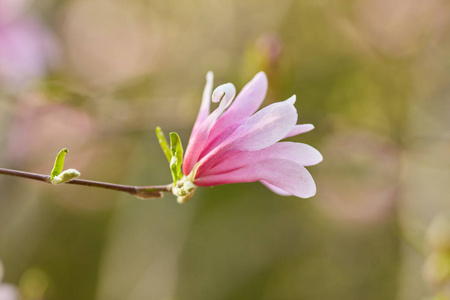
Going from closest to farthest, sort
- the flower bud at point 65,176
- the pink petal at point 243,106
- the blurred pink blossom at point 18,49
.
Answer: the flower bud at point 65,176
the pink petal at point 243,106
the blurred pink blossom at point 18,49

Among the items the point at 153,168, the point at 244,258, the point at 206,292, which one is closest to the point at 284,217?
the point at 244,258

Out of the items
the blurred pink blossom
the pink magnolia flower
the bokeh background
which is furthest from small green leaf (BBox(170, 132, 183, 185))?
the blurred pink blossom

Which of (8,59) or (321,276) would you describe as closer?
(8,59)

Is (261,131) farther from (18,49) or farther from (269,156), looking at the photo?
(18,49)

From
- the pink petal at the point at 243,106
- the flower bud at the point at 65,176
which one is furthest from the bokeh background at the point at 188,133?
the flower bud at the point at 65,176

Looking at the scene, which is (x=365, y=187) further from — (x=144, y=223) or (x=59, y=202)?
(x=59, y=202)

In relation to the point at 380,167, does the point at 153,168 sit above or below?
above

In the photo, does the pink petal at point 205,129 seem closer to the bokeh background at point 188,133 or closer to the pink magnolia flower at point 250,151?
the pink magnolia flower at point 250,151
